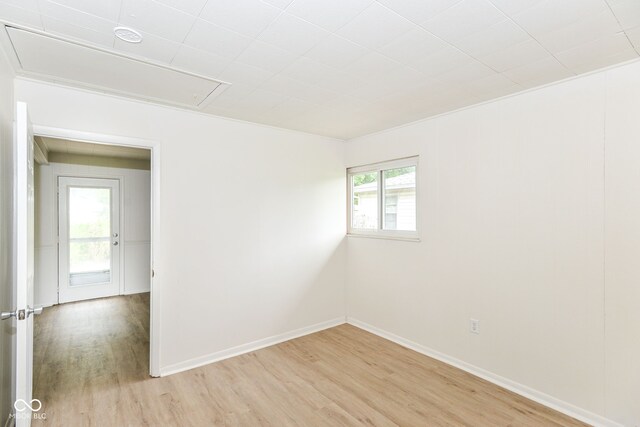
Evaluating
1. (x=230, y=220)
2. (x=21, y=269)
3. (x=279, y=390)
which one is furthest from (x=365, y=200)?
(x=21, y=269)

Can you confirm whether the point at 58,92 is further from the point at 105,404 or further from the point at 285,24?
the point at 105,404

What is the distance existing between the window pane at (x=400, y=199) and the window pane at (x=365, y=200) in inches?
6.3

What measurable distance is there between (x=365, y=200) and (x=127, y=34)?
10.0 feet

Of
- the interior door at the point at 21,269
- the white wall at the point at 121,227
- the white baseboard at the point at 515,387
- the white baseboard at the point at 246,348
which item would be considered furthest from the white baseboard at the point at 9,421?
the white wall at the point at 121,227

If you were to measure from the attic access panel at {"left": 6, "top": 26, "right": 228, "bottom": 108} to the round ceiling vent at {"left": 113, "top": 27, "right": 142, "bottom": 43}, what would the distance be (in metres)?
0.26

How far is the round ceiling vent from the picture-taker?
1718 millimetres

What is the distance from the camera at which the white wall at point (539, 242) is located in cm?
213

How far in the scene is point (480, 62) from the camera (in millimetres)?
2096

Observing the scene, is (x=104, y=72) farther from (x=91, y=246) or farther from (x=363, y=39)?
(x=91, y=246)

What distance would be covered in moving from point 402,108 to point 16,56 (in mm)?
2852

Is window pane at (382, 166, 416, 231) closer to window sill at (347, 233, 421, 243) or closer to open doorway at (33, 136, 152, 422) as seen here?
window sill at (347, 233, 421, 243)

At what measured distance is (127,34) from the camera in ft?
5.79

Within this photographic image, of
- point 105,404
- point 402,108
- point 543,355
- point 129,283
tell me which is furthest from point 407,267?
point 129,283

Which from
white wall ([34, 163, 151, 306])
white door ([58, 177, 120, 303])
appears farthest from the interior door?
white door ([58, 177, 120, 303])
